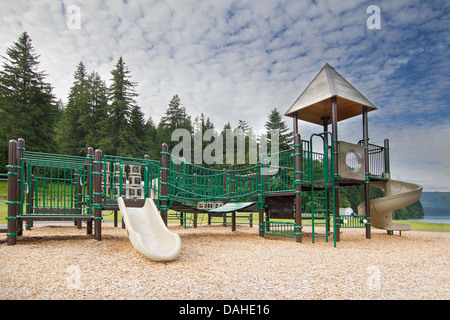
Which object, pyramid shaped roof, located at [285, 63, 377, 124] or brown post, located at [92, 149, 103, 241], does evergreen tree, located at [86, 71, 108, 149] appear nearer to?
pyramid shaped roof, located at [285, 63, 377, 124]

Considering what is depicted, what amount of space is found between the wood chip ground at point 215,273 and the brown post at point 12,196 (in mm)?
306

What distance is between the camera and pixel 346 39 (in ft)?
45.3

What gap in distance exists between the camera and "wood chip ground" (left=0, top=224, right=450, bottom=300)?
141 inches

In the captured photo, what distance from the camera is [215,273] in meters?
4.47

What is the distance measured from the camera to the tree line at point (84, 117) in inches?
1058

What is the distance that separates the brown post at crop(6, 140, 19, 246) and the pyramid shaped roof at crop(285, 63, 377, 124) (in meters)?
8.32

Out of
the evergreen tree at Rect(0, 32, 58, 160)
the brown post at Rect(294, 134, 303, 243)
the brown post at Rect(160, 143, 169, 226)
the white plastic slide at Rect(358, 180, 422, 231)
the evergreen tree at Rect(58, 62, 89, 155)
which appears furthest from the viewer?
the evergreen tree at Rect(58, 62, 89, 155)

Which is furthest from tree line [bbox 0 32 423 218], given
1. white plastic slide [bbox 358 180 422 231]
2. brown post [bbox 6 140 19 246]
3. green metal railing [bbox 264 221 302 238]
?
brown post [bbox 6 140 19 246]

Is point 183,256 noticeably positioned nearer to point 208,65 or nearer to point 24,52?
point 208,65

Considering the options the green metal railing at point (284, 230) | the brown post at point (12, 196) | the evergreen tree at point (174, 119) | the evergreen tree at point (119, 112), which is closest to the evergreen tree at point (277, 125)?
the evergreen tree at point (174, 119)

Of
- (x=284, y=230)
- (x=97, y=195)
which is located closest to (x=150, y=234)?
(x=97, y=195)

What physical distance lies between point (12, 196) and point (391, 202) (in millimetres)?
11491

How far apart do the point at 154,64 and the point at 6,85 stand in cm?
2132
